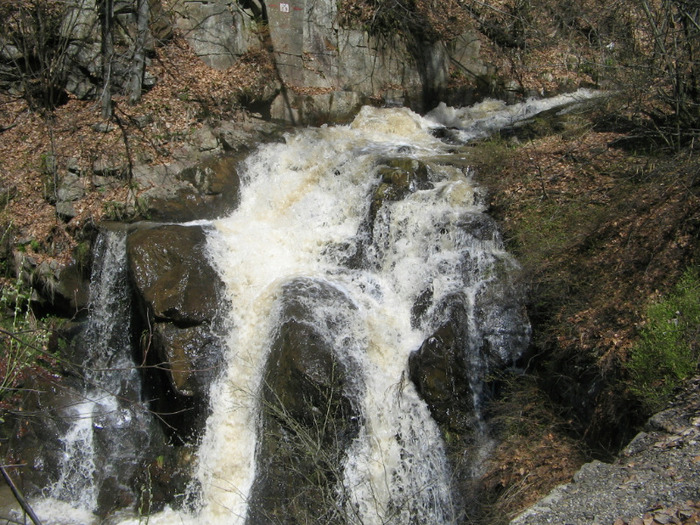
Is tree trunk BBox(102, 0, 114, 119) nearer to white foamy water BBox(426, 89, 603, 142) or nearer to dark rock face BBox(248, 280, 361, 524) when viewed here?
dark rock face BBox(248, 280, 361, 524)

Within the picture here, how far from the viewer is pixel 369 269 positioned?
9.09 m

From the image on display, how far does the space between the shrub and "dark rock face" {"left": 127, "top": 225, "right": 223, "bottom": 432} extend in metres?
5.40

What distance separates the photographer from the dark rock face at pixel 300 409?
6.68 meters

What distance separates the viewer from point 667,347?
19.1 feet

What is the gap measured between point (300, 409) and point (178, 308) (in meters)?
2.49

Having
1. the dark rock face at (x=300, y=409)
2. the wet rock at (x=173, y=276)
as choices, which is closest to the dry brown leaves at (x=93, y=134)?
the wet rock at (x=173, y=276)

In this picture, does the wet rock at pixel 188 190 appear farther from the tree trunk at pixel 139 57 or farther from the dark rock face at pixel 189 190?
the tree trunk at pixel 139 57

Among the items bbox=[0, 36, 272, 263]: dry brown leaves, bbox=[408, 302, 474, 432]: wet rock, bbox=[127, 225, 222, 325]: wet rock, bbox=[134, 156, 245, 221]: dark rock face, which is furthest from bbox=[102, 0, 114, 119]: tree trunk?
bbox=[408, 302, 474, 432]: wet rock

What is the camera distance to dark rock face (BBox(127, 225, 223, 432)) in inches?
308

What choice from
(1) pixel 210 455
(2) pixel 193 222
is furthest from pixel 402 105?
(1) pixel 210 455

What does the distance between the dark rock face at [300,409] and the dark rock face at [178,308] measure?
1064 millimetres

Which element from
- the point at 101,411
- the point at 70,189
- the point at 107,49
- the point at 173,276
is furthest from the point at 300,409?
the point at 107,49

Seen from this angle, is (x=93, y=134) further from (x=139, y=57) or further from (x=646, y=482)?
(x=646, y=482)

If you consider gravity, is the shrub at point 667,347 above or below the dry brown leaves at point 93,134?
below
